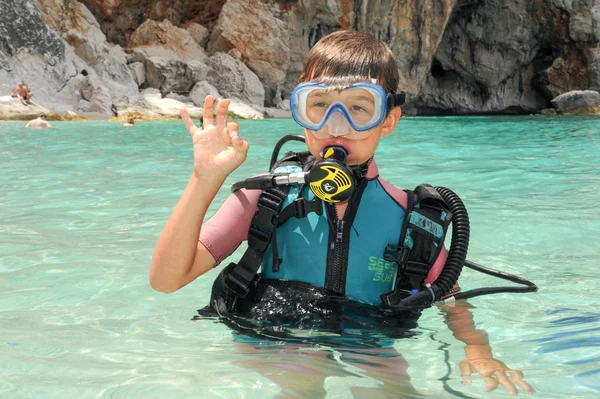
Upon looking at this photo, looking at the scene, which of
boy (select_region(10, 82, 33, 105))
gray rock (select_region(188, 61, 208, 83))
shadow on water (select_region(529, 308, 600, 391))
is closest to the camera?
shadow on water (select_region(529, 308, 600, 391))

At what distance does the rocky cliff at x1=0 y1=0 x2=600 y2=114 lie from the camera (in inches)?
805

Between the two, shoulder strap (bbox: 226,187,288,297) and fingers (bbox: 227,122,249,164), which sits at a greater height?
fingers (bbox: 227,122,249,164)

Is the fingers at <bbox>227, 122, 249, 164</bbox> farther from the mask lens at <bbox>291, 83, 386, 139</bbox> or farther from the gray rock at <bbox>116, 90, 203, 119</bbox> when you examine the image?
the gray rock at <bbox>116, 90, 203, 119</bbox>

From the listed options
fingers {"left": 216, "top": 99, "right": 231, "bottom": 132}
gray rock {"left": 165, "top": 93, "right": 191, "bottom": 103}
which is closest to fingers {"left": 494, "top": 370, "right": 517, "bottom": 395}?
fingers {"left": 216, "top": 99, "right": 231, "bottom": 132}

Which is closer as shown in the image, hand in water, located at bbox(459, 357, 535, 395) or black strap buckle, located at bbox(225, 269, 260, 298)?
hand in water, located at bbox(459, 357, 535, 395)

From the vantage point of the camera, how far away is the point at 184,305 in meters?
2.24

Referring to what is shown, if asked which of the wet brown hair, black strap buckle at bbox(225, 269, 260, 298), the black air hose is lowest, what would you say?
black strap buckle at bbox(225, 269, 260, 298)

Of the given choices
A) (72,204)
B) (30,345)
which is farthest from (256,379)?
(72,204)

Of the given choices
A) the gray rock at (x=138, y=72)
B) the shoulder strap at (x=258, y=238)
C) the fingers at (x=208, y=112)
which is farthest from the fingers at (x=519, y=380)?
the gray rock at (x=138, y=72)

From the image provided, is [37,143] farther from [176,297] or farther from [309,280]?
[309,280]

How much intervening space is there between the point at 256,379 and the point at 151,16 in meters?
27.8

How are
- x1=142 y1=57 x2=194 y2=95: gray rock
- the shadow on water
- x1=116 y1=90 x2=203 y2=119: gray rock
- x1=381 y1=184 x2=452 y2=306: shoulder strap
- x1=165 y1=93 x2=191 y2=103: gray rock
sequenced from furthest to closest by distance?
1. x1=142 y1=57 x2=194 y2=95: gray rock
2. x1=165 y1=93 x2=191 y2=103: gray rock
3. x1=116 y1=90 x2=203 y2=119: gray rock
4. x1=381 y1=184 x2=452 y2=306: shoulder strap
5. the shadow on water

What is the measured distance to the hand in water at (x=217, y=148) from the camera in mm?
1380

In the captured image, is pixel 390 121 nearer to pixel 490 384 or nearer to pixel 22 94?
pixel 490 384
